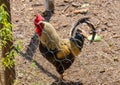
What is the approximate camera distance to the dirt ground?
12.1 ft

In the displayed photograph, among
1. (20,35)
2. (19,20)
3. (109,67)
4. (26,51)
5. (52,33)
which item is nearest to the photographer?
(52,33)

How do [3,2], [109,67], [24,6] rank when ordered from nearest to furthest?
[3,2] < [109,67] < [24,6]

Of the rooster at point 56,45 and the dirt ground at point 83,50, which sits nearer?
the rooster at point 56,45

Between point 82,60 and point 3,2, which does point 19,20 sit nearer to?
point 82,60

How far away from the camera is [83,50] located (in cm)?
408

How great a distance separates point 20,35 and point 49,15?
598mm

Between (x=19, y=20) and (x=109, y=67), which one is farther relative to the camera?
(x=19, y=20)

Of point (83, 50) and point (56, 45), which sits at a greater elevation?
point (56, 45)

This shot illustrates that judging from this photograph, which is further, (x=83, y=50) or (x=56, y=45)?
(x=83, y=50)

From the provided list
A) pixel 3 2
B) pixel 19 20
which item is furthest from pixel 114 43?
pixel 3 2

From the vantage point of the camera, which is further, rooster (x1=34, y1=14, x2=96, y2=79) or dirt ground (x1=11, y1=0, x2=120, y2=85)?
dirt ground (x1=11, y1=0, x2=120, y2=85)

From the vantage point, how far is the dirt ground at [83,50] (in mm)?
3689

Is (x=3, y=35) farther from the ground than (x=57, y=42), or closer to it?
farther from the ground

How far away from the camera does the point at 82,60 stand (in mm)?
3914
